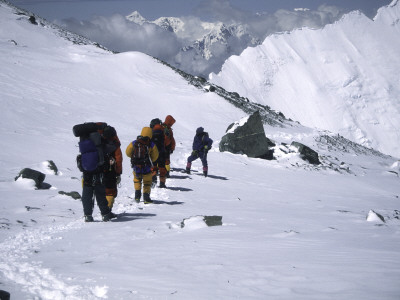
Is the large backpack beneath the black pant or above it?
above

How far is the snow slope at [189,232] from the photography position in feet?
9.37

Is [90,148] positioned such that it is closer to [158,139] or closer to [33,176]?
[33,176]

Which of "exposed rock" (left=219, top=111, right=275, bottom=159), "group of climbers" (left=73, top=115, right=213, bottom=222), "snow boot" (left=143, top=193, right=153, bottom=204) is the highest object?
"exposed rock" (left=219, top=111, right=275, bottom=159)

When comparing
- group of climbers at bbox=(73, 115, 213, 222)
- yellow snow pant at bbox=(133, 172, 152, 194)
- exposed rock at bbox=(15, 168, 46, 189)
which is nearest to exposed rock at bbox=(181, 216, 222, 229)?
group of climbers at bbox=(73, 115, 213, 222)

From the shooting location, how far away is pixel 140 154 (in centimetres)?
776

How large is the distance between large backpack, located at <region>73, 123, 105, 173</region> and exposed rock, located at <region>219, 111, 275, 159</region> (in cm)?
1392

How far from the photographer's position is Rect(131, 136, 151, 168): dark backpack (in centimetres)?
777

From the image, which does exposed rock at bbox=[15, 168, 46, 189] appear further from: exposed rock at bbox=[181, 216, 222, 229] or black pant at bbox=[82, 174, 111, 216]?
exposed rock at bbox=[181, 216, 222, 229]

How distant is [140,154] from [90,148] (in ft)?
6.74

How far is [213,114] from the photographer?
96.0 ft

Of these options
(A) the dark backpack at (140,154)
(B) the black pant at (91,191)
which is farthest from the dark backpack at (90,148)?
(A) the dark backpack at (140,154)

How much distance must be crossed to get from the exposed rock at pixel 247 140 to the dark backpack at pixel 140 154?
11.8 metres

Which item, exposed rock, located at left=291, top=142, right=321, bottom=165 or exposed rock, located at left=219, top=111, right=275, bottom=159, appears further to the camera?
exposed rock, located at left=291, top=142, right=321, bottom=165

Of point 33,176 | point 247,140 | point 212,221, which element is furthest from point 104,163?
point 247,140
